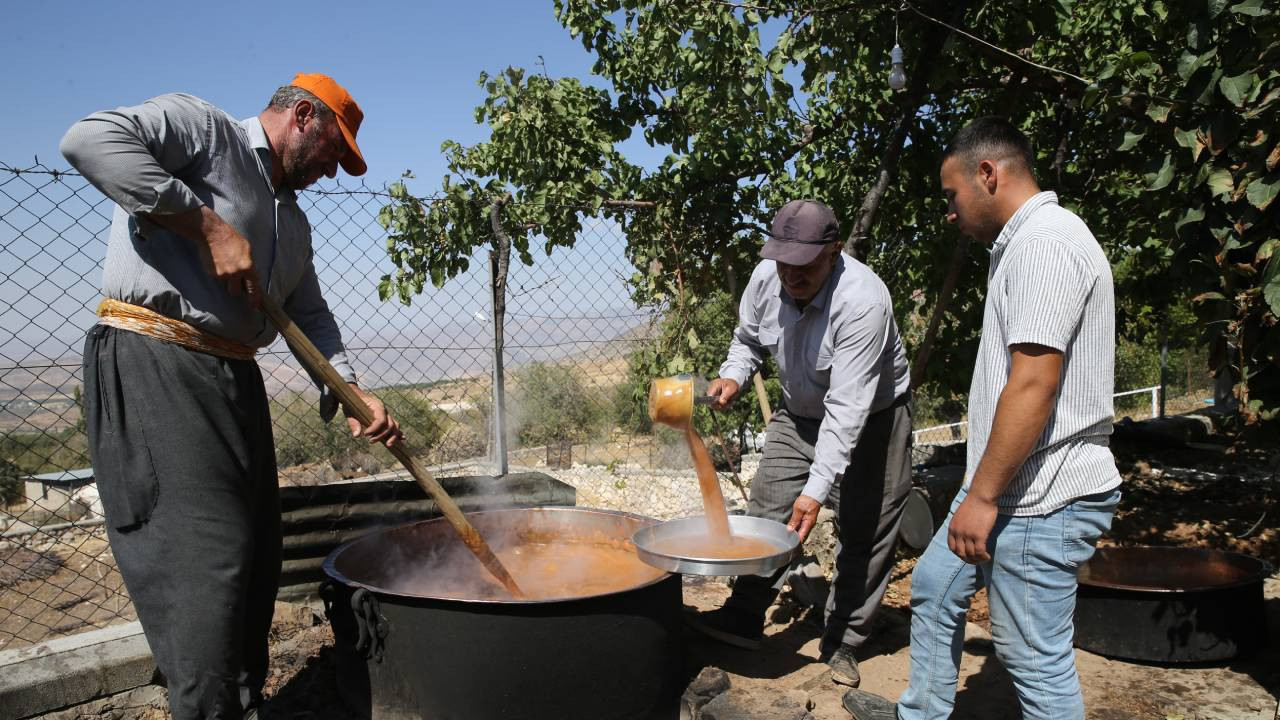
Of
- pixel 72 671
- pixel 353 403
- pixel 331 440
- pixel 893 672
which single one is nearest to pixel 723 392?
pixel 893 672

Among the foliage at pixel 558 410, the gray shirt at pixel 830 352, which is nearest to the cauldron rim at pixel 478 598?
the gray shirt at pixel 830 352

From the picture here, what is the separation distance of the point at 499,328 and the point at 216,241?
250 cm

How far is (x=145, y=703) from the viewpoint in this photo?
10.3 ft

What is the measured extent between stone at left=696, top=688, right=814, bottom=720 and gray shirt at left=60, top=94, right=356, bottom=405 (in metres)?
2.01

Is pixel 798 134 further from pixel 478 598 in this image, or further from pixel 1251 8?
pixel 478 598

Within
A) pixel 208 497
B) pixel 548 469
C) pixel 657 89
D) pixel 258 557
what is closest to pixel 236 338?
pixel 208 497

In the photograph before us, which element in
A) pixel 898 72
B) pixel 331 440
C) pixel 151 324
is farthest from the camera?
pixel 331 440

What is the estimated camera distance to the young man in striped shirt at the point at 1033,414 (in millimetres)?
2082

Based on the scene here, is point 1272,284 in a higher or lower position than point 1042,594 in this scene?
higher

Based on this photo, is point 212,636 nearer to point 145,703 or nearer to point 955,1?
point 145,703

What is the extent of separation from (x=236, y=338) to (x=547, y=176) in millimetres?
3066

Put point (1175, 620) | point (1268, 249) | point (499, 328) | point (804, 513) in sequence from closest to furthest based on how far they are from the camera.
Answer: point (1268, 249)
point (804, 513)
point (1175, 620)
point (499, 328)

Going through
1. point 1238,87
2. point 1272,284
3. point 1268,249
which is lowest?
point 1272,284

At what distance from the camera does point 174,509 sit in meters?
2.22
